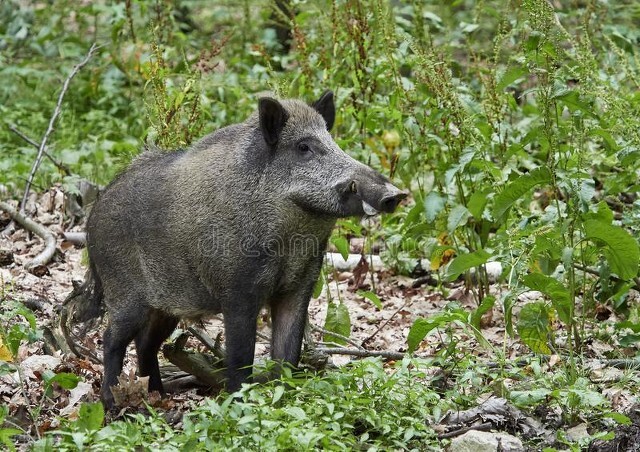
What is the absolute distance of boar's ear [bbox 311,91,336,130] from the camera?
581 cm

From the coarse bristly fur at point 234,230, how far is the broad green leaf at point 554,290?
0.84 m

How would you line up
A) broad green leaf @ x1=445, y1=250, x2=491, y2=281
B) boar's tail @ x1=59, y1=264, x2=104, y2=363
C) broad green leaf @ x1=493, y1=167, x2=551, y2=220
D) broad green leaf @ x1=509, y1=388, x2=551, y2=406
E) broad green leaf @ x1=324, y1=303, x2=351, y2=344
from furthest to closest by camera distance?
1. broad green leaf @ x1=324, y1=303, x2=351, y2=344
2. boar's tail @ x1=59, y1=264, x2=104, y2=363
3. broad green leaf @ x1=445, y1=250, x2=491, y2=281
4. broad green leaf @ x1=493, y1=167, x2=551, y2=220
5. broad green leaf @ x1=509, y1=388, x2=551, y2=406

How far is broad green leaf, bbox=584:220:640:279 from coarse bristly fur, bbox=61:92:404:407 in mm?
1001

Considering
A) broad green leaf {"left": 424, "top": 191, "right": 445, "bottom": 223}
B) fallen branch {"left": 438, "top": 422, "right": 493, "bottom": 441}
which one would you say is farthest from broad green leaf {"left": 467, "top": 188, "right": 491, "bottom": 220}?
fallen branch {"left": 438, "top": 422, "right": 493, "bottom": 441}

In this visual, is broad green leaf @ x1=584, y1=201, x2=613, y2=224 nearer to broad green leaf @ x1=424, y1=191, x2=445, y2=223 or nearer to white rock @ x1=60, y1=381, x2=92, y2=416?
broad green leaf @ x1=424, y1=191, x2=445, y2=223

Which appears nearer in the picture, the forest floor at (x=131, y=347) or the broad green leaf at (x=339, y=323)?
the forest floor at (x=131, y=347)

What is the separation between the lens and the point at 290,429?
4.17 meters

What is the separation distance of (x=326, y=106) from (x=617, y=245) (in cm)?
182

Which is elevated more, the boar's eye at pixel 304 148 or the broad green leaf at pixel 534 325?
the boar's eye at pixel 304 148

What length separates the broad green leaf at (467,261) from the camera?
5461mm

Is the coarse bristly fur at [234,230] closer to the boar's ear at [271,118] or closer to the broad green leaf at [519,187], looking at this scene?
the boar's ear at [271,118]

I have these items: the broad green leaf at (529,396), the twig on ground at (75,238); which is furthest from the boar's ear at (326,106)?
the twig on ground at (75,238)

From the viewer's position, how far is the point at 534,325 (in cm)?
550

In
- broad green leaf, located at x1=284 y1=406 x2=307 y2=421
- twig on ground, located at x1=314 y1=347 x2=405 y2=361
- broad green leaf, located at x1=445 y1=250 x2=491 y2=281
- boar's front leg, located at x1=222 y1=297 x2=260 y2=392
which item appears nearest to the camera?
broad green leaf, located at x1=284 y1=406 x2=307 y2=421
